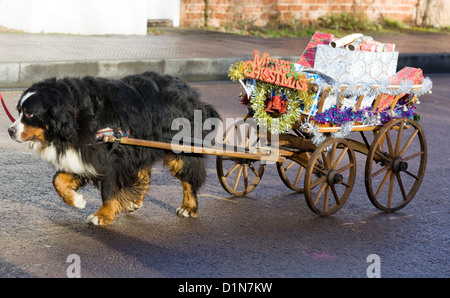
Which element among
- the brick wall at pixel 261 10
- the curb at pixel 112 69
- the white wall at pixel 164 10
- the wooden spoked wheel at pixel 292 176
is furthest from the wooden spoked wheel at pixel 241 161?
the brick wall at pixel 261 10

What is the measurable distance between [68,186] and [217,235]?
1087 millimetres

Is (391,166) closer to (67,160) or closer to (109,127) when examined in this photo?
(109,127)

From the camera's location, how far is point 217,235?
197 inches

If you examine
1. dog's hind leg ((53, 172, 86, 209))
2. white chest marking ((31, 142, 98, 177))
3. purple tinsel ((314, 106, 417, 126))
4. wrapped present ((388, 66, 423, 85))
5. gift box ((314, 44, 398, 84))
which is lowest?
dog's hind leg ((53, 172, 86, 209))

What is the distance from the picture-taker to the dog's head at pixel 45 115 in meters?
4.56

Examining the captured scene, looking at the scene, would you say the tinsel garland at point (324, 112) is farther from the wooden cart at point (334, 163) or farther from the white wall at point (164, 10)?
the white wall at point (164, 10)

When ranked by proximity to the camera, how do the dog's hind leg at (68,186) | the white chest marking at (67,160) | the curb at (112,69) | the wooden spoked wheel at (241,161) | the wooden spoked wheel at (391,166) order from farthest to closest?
the curb at (112,69) → the wooden spoked wheel at (241,161) → the wooden spoked wheel at (391,166) → the dog's hind leg at (68,186) → the white chest marking at (67,160)

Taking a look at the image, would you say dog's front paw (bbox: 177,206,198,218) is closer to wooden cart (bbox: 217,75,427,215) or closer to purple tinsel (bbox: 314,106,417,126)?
wooden cart (bbox: 217,75,427,215)

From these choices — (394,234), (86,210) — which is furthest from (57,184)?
(394,234)

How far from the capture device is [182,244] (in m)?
4.77

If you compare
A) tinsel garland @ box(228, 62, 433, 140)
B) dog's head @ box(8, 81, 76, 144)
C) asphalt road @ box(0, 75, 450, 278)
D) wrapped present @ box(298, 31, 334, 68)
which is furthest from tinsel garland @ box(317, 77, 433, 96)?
dog's head @ box(8, 81, 76, 144)

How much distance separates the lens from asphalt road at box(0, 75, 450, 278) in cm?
436

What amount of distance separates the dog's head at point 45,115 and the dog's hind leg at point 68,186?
1.29ft

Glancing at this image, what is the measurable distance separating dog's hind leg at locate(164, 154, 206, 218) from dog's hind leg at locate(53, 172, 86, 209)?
690 mm
